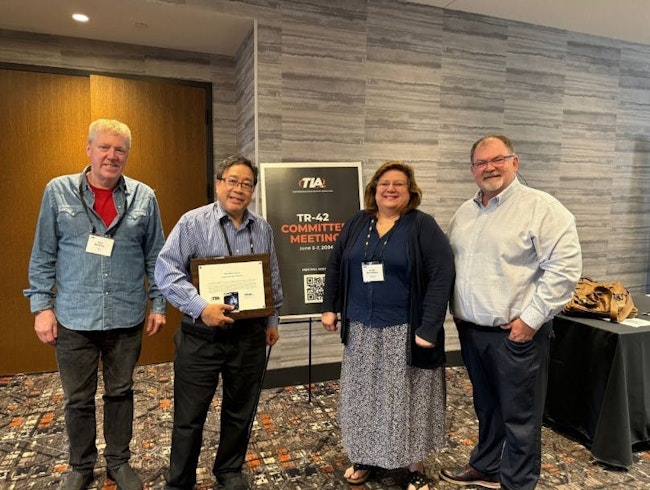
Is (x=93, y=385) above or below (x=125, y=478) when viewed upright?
above

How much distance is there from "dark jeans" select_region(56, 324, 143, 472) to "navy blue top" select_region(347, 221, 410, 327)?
3.24ft

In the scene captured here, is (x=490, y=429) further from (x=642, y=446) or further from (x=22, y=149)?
(x=22, y=149)

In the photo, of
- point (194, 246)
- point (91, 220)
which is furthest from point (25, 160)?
point (194, 246)

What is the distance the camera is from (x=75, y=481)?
2031mm

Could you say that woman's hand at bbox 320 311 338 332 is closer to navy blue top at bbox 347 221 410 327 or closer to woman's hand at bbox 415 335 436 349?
navy blue top at bbox 347 221 410 327

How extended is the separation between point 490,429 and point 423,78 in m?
2.48

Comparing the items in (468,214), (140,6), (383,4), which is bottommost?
(468,214)

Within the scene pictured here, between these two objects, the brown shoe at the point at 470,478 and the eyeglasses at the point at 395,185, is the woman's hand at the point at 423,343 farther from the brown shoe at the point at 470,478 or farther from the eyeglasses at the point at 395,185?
the brown shoe at the point at 470,478

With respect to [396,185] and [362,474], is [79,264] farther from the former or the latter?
[362,474]

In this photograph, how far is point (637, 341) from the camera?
2.36m

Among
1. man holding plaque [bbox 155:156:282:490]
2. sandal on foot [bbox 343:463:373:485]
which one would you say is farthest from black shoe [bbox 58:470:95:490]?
sandal on foot [bbox 343:463:373:485]

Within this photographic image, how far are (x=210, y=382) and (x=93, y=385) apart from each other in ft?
1.77

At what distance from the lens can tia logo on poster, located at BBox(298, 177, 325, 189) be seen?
2.78 metres

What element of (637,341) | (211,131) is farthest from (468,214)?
(211,131)
